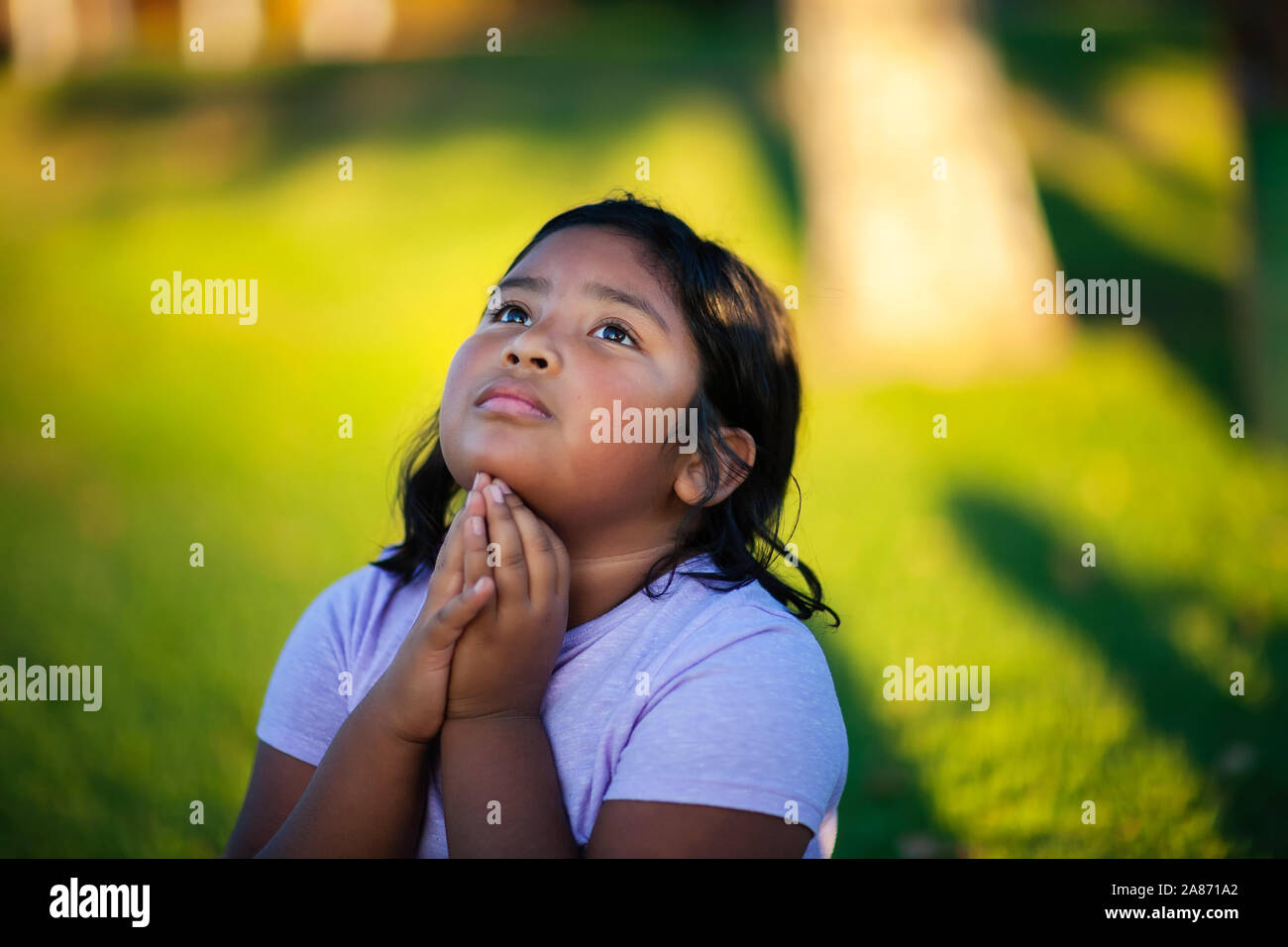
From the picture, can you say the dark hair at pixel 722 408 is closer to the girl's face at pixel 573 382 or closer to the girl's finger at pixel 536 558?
the girl's face at pixel 573 382

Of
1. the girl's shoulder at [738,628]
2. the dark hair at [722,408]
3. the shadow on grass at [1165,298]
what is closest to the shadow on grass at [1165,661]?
the dark hair at [722,408]

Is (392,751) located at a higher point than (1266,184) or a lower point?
lower

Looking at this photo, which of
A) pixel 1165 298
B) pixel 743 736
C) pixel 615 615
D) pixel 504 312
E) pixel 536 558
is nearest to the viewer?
pixel 743 736

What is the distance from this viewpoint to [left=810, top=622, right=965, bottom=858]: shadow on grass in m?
3.10

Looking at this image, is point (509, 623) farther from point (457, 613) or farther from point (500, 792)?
point (500, 792)

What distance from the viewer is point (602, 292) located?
1.95 meters

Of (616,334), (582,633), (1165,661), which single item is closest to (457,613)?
(582,633)

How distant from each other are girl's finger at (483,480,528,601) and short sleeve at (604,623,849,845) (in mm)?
267

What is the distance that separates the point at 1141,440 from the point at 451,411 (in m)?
5.13

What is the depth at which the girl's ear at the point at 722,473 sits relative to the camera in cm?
206

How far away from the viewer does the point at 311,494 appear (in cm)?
540

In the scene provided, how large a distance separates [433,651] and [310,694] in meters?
0.44
